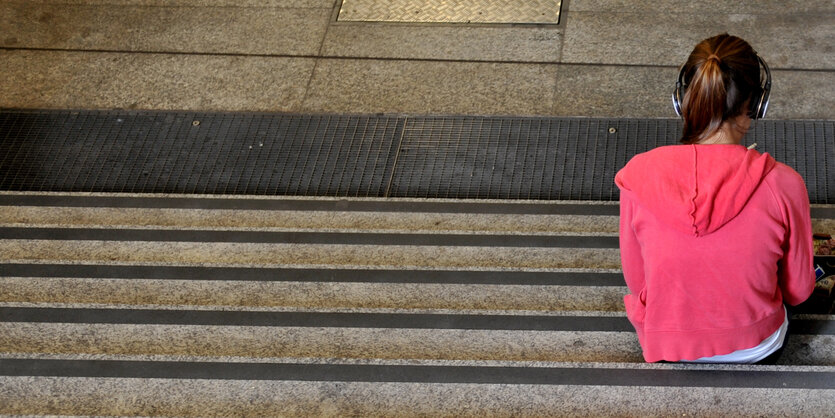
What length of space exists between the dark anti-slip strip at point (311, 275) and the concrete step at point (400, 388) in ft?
1.86

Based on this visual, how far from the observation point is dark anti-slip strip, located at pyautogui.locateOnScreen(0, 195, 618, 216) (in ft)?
13.0

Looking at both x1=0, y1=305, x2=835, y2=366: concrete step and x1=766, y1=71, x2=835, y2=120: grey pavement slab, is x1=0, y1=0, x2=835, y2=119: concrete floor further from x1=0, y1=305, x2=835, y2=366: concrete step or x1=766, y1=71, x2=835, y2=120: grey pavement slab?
x1=0, y1=305, x2=835, y2=366: concrete step

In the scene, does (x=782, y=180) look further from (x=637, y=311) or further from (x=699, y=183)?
(x=637, y=311)

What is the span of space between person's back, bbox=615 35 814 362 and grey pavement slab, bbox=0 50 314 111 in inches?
126

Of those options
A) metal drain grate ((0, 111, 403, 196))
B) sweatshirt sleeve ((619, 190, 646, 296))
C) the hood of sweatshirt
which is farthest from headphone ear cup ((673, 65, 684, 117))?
metal drain grate ((0, 111, 403, 196))

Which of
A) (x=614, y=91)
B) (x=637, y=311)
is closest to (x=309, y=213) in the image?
(x=637, y=311)

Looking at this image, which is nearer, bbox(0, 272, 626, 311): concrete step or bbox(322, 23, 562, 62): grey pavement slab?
bbox(0, 272, 626, 311): concrete step

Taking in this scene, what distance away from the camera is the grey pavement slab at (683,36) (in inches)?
198

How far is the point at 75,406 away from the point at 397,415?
1.15 meters

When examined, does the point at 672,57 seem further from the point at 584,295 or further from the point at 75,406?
the point at 75,406

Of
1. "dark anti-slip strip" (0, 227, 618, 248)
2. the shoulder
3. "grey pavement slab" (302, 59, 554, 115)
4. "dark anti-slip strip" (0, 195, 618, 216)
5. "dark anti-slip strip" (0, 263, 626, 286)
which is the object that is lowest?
"dark anti-slip strip" (0, 263, 626, 286)

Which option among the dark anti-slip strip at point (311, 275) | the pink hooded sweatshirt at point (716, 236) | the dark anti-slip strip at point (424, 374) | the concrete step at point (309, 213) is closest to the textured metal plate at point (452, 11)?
the concrete step at point (309, 213)

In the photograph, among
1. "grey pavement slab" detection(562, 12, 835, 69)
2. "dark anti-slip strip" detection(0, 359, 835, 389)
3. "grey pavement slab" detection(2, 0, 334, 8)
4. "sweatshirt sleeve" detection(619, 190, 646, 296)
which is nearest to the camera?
"sweatshirt sleeve" detection(619, 190, 646, 296)

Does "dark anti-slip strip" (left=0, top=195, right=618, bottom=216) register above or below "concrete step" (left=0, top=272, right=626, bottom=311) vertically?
above
